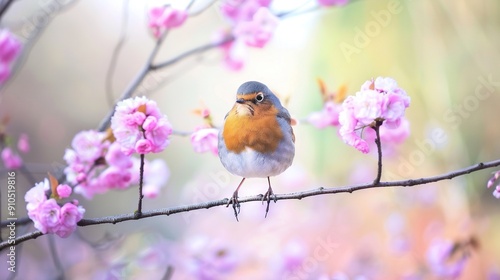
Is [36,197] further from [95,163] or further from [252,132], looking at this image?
[252,132]

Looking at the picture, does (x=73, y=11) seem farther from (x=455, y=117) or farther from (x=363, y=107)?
(x=363, y=107)

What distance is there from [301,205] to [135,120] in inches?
67.7

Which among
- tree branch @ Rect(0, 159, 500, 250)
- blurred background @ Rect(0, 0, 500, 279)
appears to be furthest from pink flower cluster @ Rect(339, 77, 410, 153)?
blurred background @ Rect(0, 0, 500, 279)

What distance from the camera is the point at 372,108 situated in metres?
0.57

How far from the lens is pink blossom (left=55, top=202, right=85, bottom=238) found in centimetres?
67

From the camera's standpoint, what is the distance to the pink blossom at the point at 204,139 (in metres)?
0.81

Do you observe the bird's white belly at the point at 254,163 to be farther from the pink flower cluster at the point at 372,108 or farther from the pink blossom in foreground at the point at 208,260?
the pink blossom in foreground at the point at 208,260

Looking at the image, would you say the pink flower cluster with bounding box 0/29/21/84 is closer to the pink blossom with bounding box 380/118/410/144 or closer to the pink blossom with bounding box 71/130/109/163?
the pink blossom with bounding box 71/130/109/163

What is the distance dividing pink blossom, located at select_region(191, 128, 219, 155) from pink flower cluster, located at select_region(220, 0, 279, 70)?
322mm

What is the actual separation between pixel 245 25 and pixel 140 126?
1.72 ft

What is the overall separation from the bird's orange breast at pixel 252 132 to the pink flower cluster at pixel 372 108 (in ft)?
0.38

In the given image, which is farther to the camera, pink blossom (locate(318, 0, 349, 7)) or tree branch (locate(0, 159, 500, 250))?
pink blossom (locate(318, 0, 349, 7))

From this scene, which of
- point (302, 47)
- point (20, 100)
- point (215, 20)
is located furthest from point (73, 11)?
point (302, 47)

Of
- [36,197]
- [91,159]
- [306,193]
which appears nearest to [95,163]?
[91,159]
